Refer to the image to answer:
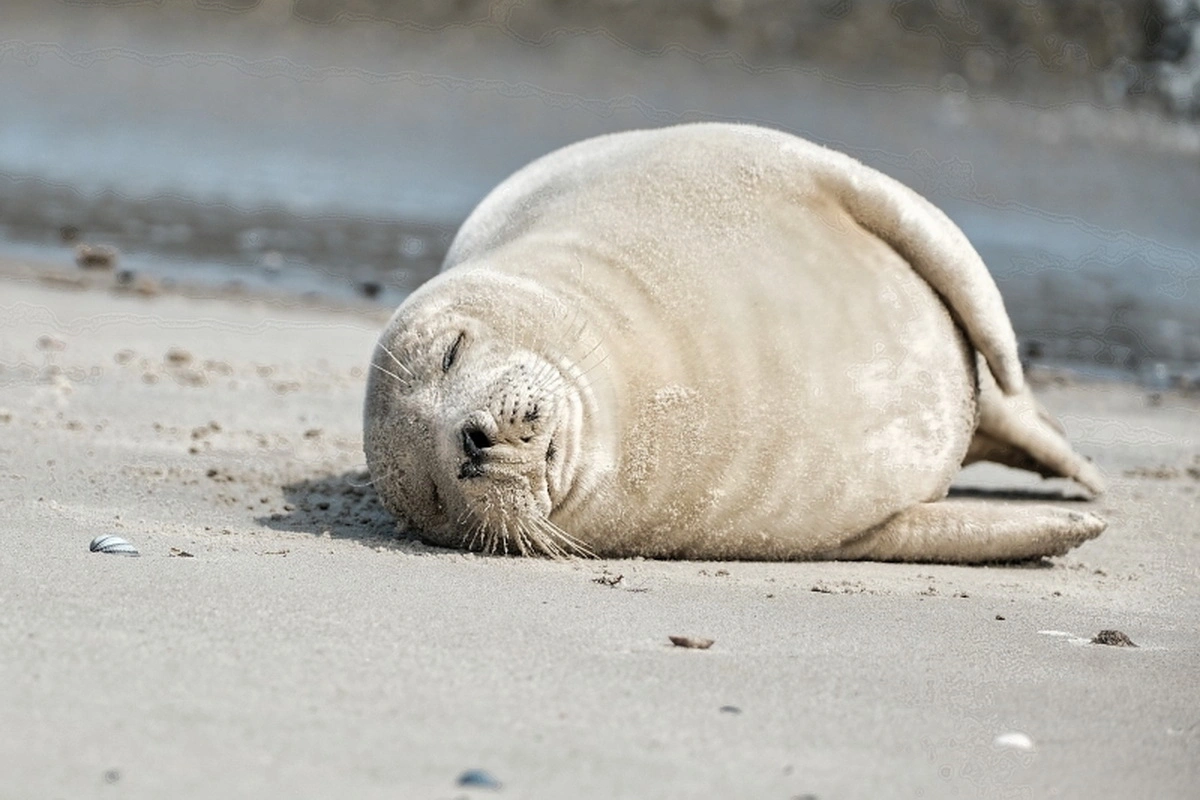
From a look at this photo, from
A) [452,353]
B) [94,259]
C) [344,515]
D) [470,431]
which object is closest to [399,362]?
[452,353]

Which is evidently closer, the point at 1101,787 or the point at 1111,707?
the point at 1101,787

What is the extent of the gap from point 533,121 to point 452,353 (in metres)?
13.7

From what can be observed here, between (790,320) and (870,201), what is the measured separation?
1.69 ft

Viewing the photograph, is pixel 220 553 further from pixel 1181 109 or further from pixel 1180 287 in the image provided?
pixel 1181 109

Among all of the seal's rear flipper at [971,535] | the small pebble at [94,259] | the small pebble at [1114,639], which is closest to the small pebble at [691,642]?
the small pebble at [1114,639]

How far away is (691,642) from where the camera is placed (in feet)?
11.1

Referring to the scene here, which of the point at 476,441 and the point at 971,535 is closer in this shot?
the point at 476,441

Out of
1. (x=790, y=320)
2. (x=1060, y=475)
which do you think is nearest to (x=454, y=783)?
(x=790, y=320)

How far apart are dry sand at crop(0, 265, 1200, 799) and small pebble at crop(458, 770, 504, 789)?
0.07 feet

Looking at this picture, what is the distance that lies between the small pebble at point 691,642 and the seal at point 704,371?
2.47 feet

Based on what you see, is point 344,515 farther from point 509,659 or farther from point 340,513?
point 509,659

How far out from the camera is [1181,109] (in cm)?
1939

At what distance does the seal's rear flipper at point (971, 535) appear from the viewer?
4680 mm

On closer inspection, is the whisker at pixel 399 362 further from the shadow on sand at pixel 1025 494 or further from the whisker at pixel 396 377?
the shadow on sand at pixel 1025 494
